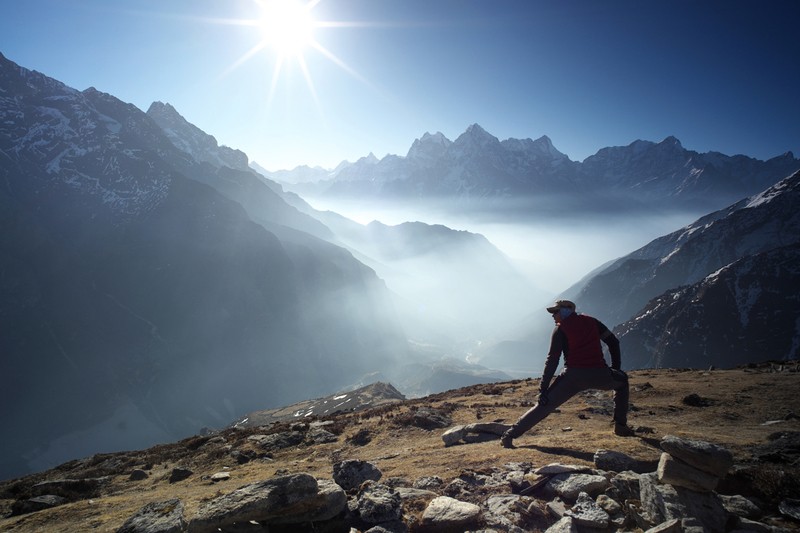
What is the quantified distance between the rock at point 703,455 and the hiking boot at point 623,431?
5270mm

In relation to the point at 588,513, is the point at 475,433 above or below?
below

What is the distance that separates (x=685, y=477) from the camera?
7.48 metres

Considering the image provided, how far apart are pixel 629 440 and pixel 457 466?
5408 millimetres

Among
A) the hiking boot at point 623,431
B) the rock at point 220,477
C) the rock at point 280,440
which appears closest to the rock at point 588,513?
the hiking boot at point 623,431

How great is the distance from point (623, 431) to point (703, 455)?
18.6 feet

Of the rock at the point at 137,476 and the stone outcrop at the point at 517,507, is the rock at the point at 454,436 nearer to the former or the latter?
the stone outcrop at the point at 517,507

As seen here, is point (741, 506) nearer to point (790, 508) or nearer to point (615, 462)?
point (790, 508)

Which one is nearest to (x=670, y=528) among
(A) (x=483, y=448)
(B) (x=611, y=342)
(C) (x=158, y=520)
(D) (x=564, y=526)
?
(D) (x=564, y=526)

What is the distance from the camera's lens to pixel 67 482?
56.3 feet

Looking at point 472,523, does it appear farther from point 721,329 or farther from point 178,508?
point 721,329

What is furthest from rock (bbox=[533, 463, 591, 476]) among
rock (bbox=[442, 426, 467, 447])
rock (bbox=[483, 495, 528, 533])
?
rock (bbox=[442, 426, 467, 447])

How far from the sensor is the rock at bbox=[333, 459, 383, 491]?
34.4ft

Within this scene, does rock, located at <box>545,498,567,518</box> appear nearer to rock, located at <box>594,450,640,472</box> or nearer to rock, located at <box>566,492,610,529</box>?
rock, located at <box>566,492,610,529</box>

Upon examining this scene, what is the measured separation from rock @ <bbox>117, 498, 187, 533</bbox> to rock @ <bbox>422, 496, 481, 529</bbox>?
5.11 m
